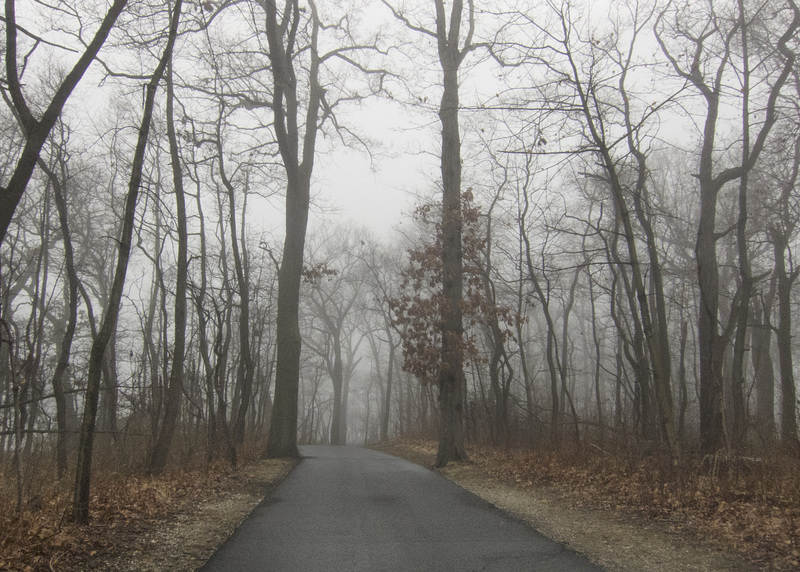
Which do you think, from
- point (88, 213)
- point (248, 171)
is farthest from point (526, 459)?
point (88, 213)

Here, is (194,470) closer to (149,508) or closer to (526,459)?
(149,508)

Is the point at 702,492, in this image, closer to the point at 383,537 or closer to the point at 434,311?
the point at 383,537

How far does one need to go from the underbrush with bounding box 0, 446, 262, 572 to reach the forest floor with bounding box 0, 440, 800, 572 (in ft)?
0.05

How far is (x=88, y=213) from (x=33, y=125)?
643 inches

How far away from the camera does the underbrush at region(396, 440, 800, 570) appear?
5.63m

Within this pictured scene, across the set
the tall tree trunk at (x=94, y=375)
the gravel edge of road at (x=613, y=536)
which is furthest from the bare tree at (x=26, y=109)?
the gravel edge of road at (x=613, y=536)

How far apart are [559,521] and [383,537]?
237 cm

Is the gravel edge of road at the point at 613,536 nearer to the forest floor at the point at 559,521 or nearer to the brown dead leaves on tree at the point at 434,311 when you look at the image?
the forest floor at the point at 559,521

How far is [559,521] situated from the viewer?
709 cm

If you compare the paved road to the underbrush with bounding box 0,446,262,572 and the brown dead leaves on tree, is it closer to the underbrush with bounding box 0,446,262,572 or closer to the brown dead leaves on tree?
the underbrush with bounding box 0,446,262,572

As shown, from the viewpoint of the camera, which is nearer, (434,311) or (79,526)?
(79,526)

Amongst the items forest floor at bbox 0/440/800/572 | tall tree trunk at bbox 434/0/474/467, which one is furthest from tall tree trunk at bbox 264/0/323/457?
forest floor at bbox 0/440/800/572

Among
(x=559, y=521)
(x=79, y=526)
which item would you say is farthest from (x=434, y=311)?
(x=79, y=526)

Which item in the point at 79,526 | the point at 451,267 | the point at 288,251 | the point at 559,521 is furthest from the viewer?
the point at 288,251
